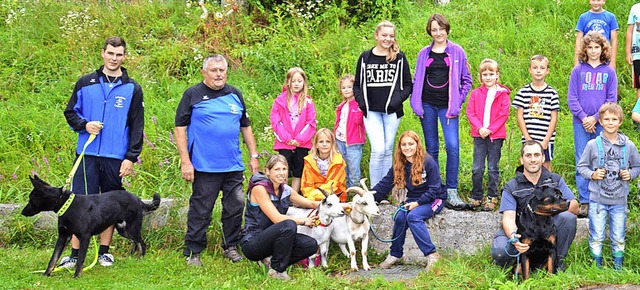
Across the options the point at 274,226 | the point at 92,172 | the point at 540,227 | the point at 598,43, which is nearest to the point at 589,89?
the point at 598,43

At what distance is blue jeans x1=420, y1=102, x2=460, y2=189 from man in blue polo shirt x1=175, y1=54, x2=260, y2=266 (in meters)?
1.73

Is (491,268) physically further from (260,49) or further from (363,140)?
(260,49)

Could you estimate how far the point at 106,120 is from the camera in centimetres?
698

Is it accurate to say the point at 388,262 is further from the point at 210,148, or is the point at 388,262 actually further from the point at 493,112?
the point at 210,148

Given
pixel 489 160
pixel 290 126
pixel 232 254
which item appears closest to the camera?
pixel 232 254

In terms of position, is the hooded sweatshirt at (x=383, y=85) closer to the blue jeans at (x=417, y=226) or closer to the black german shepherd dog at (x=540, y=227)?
the blue jeans at (x=417, y=226)

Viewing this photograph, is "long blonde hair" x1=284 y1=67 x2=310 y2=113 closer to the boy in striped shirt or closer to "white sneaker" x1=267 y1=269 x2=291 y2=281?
"white sneaker" x1=267 y1=269 x2=291 y2=281

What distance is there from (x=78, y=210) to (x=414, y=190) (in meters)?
2.94

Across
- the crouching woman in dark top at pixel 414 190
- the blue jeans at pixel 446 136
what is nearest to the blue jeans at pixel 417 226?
the crouching woman in dark top at pixel 414 190

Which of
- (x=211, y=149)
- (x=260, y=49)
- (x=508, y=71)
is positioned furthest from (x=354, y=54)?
(x=211, y=149)

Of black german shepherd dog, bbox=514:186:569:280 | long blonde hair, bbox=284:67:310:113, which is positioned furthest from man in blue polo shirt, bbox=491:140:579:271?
→ long blonde hair, bbox=284:67:310:113

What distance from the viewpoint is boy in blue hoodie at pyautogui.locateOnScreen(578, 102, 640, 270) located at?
6480mm

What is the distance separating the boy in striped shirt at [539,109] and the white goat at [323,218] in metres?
1.98

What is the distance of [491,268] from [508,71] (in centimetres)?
398
